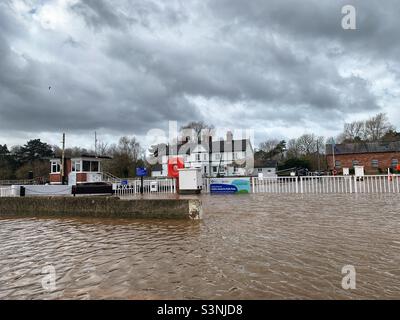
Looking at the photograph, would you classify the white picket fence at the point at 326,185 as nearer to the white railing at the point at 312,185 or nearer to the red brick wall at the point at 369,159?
the white railing at the point at 312,185

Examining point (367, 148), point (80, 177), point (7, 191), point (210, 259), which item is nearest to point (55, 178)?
point (80, 177)

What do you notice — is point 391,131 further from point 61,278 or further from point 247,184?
point 61,278

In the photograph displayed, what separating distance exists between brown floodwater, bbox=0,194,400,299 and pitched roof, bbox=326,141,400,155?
54058 millimetres

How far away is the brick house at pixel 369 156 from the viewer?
2047 inches

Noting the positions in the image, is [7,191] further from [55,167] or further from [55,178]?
[55,167]

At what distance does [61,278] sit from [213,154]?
192 ft

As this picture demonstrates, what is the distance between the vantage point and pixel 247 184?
17484 millimetres

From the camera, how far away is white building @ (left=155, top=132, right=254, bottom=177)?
2382 inches

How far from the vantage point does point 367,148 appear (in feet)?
179

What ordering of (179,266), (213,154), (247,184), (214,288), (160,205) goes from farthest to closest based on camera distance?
(213,154) < (247,184) < (160,205) < (179,266) < (214,288)

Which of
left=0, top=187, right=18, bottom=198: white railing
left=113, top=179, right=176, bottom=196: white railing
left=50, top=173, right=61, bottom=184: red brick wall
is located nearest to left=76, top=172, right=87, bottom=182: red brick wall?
left=50, top=173, right=61, bottom=184: red brick wall

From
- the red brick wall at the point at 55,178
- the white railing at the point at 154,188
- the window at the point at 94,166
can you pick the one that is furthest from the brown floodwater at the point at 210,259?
the red brick wall at the point at 55,178

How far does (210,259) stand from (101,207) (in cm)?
610
